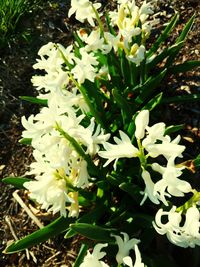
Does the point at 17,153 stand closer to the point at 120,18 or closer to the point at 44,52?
the point at 44,52

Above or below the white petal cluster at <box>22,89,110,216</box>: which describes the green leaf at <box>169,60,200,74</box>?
below

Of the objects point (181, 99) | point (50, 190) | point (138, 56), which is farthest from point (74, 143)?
point (181, 99)

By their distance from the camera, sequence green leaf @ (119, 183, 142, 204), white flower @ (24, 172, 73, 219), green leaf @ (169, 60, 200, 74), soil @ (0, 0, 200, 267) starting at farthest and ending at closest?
green leaf @ (169, 60, 200, 74) → soil @ (0, 0, 200, 267) → green leaf @ (119, 183, 142, 204) → white flower @ (24, 172, 73, 219)

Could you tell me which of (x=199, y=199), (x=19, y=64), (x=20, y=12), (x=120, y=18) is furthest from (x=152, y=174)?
(x=20, y=12)

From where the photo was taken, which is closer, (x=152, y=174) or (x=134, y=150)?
(x=134, y=150)

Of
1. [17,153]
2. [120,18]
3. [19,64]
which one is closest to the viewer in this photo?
[120,18]

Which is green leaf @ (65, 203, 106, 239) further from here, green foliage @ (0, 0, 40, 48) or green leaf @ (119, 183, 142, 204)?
green foliage @ (0, 0, 40, 48)

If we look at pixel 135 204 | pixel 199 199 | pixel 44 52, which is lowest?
pixel 135 204

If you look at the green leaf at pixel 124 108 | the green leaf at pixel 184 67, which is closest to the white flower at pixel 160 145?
the green leaf at pixel 124 108

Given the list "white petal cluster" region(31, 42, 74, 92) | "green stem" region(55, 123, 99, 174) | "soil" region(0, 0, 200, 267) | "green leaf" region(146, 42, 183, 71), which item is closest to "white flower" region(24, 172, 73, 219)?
"green stem" region(55, 123, 99, 174)
